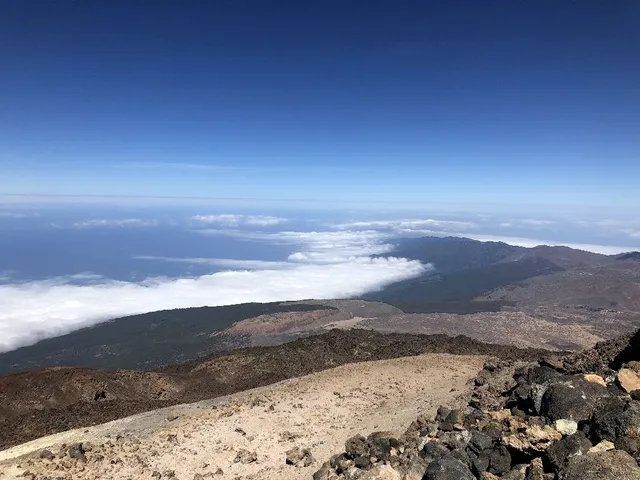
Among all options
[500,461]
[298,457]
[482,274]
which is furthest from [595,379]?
[482,274]

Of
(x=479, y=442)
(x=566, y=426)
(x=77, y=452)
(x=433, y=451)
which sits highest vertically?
(x=566, y=426)

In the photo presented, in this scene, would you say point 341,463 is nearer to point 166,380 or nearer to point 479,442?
point 479,442

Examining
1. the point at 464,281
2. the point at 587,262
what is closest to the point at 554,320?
the point at 464,281

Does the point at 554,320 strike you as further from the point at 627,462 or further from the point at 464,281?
the point at 464,281

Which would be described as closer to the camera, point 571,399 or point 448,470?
point 448,470

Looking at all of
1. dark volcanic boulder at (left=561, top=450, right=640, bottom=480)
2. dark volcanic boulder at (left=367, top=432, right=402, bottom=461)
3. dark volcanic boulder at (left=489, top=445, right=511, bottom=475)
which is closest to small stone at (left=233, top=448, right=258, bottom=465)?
dark volcanic boulder at (left=367, top=432, right=402, bottom=461)

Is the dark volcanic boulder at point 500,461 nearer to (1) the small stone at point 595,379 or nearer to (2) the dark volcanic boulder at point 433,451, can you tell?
(2) the dark volcanic boulder at point 433,451
